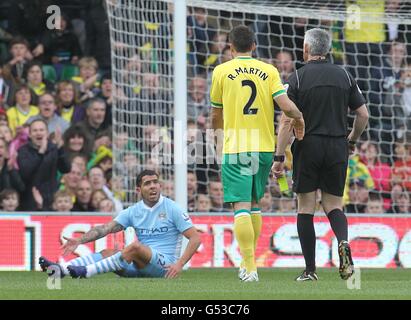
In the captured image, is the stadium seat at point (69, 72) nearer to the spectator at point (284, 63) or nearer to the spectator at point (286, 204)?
the spectator at point (284, 63)

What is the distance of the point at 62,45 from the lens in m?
16.8

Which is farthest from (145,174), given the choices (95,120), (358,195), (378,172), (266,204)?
(378,172)

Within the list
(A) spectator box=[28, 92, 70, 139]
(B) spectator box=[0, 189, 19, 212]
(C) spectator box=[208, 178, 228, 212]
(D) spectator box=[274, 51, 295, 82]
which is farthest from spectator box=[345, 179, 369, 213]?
(B) spectator box=[0, 189, 19, 212]

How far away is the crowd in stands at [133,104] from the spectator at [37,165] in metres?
0.01

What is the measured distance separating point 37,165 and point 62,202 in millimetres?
772

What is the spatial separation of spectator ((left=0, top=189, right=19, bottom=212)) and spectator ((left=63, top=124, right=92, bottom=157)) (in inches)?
49.8

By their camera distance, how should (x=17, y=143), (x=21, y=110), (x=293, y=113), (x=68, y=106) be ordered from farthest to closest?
(x=68, y=106), (x=21, y=110), (x=17, y=143), (x=293, y=113)

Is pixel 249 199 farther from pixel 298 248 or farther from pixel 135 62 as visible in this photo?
pixel 135 62

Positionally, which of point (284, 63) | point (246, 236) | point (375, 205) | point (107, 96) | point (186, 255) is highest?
point (284, 63)

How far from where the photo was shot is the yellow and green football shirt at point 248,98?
31.2 ft

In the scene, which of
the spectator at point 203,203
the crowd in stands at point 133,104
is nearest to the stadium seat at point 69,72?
the crowd in stands at point 133,104

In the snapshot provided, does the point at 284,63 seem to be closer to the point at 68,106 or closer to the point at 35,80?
the point at 68,106

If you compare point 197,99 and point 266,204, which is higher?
point 197,99
